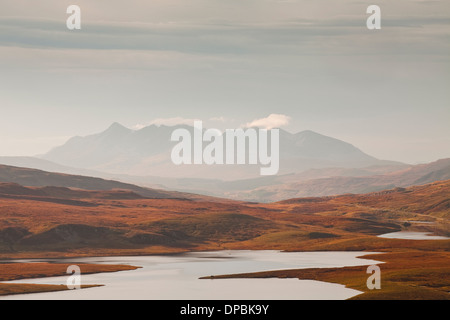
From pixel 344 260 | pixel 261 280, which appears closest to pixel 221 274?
pixel 261 280

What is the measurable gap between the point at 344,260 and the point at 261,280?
4696 centimetres

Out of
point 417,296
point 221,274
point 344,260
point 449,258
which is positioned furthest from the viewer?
point 344,260

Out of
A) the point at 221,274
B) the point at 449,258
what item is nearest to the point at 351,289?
the point at 221,274

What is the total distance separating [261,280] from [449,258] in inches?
2308

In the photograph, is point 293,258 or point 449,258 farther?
point 293,258

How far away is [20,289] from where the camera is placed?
12762 centimetres

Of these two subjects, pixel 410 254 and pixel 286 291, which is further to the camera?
pixel 410 254

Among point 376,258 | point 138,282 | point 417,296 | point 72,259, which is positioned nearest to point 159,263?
point 72,259

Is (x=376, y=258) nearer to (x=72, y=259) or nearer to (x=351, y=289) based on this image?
(x=351, y=289)

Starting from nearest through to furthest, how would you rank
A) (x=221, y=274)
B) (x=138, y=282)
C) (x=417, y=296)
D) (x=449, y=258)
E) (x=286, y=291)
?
1. (x=417, y=296)
2. (x=286, y=291)
3. (x=138, y=282)
4. (x=221, y=274)
5. (x=449, y=258)

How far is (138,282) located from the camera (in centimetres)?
14238
